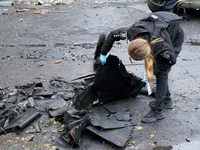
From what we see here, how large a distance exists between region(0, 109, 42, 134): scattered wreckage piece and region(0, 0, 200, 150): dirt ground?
8 cm

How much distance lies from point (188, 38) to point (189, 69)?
215 cm

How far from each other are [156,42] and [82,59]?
320 cm

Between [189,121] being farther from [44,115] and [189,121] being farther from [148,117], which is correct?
[44,115]

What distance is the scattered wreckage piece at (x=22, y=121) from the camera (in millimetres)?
3562

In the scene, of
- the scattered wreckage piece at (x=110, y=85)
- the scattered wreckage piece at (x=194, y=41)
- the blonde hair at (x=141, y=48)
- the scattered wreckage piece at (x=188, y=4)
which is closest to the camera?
the blonde hair at (x=141, y=48)

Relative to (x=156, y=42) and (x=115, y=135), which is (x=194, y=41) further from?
(x=115, y=135)

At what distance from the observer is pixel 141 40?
3096 mm

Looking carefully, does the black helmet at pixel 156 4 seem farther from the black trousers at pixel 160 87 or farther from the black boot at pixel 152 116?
the black boot at pixel 152 116

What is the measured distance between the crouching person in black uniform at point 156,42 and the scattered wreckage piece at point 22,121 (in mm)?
1663

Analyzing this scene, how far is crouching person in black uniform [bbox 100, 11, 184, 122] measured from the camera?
314 centimetres

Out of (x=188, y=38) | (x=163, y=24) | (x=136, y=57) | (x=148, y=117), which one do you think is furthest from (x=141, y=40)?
(x=188, y=38)

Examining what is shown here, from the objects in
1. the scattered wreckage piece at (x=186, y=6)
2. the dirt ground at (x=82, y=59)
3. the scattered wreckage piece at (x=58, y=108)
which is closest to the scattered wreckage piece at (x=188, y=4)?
the scattered wreckage piece at (x=186, y=6)

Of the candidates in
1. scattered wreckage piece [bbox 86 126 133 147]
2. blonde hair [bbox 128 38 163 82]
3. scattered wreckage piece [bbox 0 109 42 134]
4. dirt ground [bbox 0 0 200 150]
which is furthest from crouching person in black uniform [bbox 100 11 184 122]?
scattered wreckage piece [bbox 0 109 42 134]

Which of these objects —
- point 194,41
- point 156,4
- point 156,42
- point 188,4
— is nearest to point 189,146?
point 156,42
